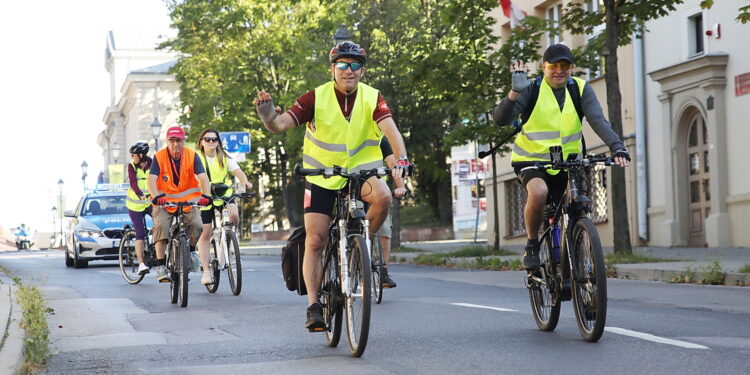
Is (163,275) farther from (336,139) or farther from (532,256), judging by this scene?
(336,139)

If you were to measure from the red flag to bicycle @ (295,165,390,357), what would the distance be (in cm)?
1244

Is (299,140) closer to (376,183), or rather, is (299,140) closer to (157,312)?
(157,312)

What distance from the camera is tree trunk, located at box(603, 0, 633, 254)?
64.4 feet

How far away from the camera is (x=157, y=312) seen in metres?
12.0

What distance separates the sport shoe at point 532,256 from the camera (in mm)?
8579

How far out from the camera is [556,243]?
27.1 feet

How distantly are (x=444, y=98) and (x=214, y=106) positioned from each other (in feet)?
99.2

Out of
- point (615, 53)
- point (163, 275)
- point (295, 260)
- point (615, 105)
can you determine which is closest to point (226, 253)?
point (163, 275)

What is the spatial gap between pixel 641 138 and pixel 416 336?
20.9 m

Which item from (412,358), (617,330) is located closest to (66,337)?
(412,358)

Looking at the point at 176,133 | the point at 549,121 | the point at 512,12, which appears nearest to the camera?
the point at 549,121

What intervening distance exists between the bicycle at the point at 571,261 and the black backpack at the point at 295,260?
61.2 inches

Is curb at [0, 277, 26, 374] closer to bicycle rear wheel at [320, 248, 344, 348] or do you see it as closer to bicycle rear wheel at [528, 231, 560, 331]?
bicycle rear wheel at [320, 248, 344, 348]

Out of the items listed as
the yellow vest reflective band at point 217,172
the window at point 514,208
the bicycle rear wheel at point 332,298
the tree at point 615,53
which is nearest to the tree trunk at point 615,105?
the tree at point 615,53
